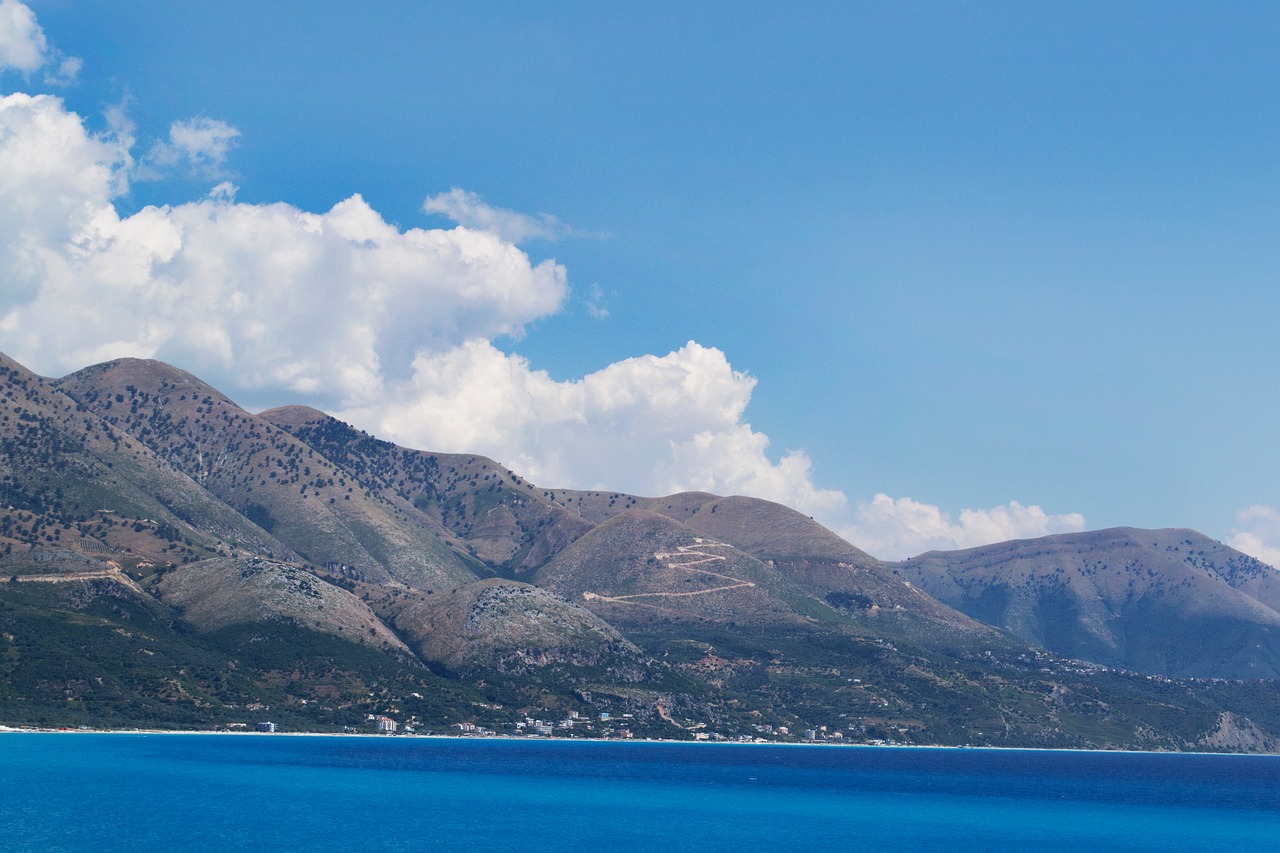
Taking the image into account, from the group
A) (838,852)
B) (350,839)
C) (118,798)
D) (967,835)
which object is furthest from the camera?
(967,835)

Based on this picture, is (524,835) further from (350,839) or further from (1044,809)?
(1044,809)

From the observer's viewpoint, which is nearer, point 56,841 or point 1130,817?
point 56,841

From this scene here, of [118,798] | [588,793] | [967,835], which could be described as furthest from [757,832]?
[118,798]

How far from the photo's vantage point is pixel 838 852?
454ft

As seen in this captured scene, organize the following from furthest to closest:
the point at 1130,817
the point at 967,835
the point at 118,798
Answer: the point at 1130,817, the point at 967,835, the point at 118,798

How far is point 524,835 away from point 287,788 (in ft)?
155

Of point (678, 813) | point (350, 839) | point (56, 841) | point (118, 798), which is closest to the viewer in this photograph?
point (56, 841)

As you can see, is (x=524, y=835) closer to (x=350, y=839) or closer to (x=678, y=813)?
(x=350, y=839)

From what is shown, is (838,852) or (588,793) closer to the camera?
(838,852)

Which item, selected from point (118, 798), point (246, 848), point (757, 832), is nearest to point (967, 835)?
point (757, 832)

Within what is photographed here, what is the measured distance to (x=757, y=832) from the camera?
154m

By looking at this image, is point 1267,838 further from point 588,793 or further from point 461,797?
point 461,797

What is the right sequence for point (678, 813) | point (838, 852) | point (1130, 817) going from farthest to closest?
1. point (1130, 817)
2. point (678, 813)
3. point (838, 852)

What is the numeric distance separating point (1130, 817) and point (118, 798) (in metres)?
147
